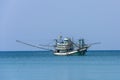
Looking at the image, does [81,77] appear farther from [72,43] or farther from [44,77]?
[72,43]

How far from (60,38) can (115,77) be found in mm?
51763

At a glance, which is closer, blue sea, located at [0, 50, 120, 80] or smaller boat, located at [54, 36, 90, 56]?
blue sea, located at [0, 50, 120, 80]

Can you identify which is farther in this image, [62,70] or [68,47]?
[68,47]

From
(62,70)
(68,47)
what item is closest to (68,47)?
(68,47)

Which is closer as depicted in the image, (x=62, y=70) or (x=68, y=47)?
(x=62, y=70)

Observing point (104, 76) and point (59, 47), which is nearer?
point (104, 76)

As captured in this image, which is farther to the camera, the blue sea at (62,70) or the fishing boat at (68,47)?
the fishing boat at (68,47)

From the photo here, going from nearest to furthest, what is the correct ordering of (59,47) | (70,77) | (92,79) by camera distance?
1. (92,79)
2. (70,77)
3. (59,47)

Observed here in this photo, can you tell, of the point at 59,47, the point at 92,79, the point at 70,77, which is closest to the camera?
the point at 92,79

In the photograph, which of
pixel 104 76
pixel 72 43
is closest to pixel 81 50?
pixel 72 43

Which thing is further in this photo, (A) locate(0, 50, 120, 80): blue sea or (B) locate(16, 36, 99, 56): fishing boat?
(B) locate(16, 36, 99, 56): fishing boat

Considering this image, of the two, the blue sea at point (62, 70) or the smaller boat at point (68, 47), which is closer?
the blue sea at point (62, 70)

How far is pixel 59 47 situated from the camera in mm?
91875

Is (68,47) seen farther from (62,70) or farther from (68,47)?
(62,70)
